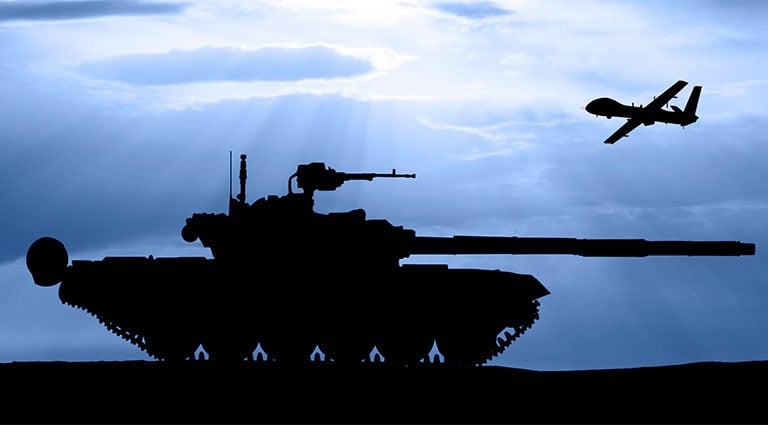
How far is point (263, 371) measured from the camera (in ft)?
65.0

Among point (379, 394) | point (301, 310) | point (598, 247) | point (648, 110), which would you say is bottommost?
point (379, 394)

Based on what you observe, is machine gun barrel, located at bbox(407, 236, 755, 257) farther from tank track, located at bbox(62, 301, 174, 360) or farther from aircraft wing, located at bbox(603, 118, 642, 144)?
aircraft wing, located at bbox(603, 118, 642, 144)

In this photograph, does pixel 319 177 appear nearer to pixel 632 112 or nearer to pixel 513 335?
pixel 513 335

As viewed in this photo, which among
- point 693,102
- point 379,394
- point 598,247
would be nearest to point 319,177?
point 598,247

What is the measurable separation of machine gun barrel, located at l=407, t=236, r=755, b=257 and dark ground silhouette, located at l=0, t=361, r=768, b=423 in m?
9.79

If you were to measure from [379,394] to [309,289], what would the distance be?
12.1m

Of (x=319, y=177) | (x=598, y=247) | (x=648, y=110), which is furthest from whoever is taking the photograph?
(x=648, y=110)

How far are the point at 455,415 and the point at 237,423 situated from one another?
282cm

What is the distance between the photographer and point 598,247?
99.6ft

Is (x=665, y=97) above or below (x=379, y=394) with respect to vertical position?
above

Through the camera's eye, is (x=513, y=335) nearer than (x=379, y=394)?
No

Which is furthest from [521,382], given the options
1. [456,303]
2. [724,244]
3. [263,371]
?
[724,244]

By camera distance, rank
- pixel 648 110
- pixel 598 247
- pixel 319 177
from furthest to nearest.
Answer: pixel 648 110, pixel 598 247, pixel 319 177

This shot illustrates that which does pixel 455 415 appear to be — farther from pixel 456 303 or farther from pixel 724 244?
pixel 724 244
